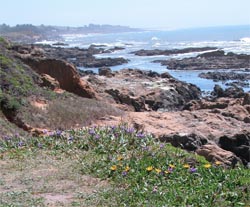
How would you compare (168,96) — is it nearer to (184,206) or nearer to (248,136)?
(248,136)

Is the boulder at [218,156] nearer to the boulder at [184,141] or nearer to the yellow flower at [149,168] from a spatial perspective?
the boulder at [184,141]

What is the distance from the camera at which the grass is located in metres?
5.36

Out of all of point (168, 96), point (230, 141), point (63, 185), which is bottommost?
point (168, 96)

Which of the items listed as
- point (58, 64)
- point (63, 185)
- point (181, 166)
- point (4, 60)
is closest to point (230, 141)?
point (181, 166)

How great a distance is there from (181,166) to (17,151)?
307 cm

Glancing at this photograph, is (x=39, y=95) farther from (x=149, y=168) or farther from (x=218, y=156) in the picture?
(x=149, y=168)

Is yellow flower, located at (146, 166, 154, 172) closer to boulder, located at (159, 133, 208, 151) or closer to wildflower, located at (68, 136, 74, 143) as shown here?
wildflower, located at (68, 136, 74, 143)

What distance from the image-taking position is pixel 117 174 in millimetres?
6363

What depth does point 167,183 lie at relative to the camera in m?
5.82

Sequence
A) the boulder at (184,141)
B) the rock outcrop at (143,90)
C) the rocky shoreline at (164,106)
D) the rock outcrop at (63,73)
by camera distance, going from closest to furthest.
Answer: the boulder at (184,141)
the rocky shoreline at (164,106)
the rock outcrop at (63,73)
the rock outcrop at (143,90)

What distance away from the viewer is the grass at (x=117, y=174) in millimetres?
5359

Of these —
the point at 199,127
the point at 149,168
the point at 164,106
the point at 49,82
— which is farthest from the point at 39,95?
the point at 164,106

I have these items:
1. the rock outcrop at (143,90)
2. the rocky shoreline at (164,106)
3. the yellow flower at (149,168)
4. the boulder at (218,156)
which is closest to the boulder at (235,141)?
the rocky shoreline at (164,106)

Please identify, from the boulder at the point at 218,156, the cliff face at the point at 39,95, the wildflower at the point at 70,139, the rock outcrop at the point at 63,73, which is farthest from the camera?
the rock outcrop at the point at 63,73
